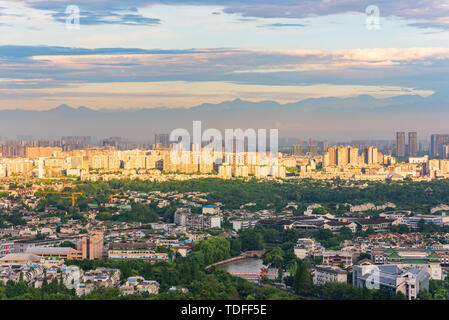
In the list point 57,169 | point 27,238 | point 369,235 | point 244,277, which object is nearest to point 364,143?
point 57,169

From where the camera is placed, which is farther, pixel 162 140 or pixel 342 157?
pixel 342 157

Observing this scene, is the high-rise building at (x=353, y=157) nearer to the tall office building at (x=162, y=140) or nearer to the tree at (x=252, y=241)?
the tall office building at (x=162, y=140)

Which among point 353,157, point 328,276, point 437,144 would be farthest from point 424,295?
point 353,157

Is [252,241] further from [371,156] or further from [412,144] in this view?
[371,156]

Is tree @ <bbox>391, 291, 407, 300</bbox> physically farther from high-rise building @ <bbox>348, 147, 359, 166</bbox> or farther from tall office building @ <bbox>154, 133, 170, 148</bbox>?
high-rise building @ <bbox>348, 147, 359, 166</bbox>

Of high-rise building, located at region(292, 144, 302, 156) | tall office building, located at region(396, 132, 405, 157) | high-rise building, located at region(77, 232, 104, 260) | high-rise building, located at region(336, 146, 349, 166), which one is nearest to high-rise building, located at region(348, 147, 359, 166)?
high-rise building, located at region(336, 146, 349, 166)

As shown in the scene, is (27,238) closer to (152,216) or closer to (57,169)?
(152,216)

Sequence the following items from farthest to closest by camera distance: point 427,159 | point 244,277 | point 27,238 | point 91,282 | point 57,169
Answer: point 427,159 → point 57,169 → point 27,238 → point 244,277 → point 91,282
